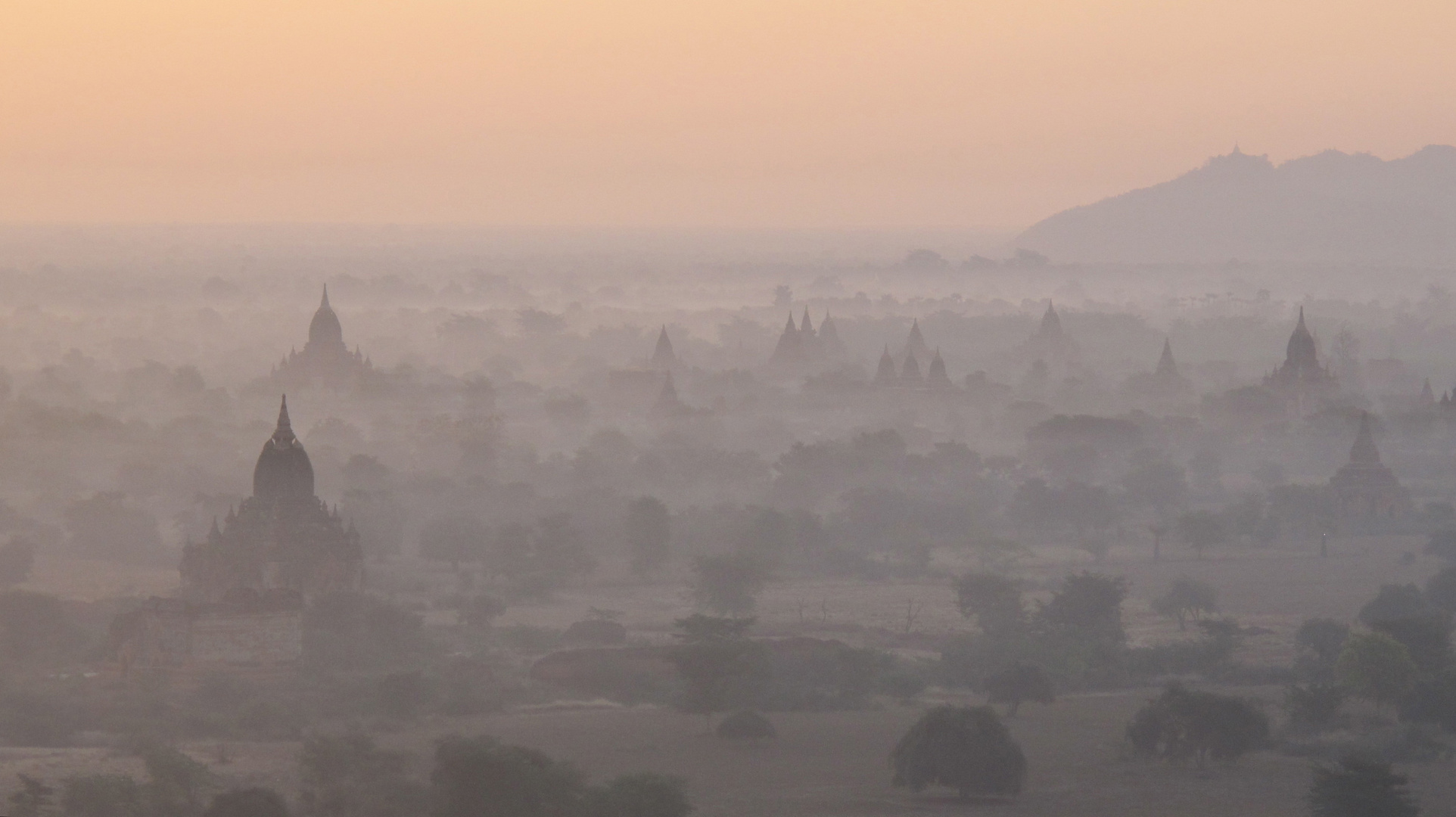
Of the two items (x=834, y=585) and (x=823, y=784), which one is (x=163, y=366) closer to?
(x=834, y=585)

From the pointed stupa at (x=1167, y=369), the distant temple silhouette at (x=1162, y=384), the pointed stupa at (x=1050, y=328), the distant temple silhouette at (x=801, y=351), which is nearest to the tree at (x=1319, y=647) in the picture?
the distant temple silhouette at (x=1162, y=384)

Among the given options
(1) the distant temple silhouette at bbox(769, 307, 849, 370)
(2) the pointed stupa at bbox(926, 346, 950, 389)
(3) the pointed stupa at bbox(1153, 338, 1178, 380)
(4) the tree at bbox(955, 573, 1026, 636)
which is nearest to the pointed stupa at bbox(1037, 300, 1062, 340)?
(1) the distant temple silhouette at bbox(769, 307, 849, 370)

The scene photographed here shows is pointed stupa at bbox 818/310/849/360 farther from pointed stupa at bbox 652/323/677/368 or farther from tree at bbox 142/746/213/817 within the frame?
tree at bbox 142/746/213/817

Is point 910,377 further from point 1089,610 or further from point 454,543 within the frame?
point 1089,610

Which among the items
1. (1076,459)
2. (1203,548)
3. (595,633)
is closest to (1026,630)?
(595,633)

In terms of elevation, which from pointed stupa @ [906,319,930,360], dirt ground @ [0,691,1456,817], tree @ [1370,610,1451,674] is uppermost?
pointed stupa @ [906,319,930,360]

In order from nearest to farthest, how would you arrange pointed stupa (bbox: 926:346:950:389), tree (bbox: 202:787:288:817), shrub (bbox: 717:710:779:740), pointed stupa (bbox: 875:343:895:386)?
tree (bbox: 202:787:288:817), shrub (bbox: 717:710:779:740), pointed stupa (bbox: 926:346:950:389), pointed stupa (bbox: 875:343:895:386)
